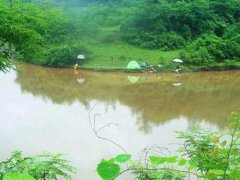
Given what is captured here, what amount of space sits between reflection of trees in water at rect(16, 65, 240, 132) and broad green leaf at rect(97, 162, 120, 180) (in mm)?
7491

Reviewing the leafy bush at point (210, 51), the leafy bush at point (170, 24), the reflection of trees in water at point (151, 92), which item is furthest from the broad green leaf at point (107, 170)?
the leafy bush at point (170, 24)

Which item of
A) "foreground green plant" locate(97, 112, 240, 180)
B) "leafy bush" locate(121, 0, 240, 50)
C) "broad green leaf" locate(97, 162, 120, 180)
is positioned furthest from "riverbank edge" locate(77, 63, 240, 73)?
"broad green leaf" locate(97, 162, 120, 180)

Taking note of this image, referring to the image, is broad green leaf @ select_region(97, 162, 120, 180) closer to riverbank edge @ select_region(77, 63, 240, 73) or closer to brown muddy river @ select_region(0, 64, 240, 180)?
brown muddy river @ select_region(0, 64, 240, 180)

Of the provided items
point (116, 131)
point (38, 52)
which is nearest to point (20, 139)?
point (116, 131)

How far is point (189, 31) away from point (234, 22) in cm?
215

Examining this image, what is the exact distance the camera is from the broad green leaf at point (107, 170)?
0.69m

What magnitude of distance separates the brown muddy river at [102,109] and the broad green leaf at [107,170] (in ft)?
14.3

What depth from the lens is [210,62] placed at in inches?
567

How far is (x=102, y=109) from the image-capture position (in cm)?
962

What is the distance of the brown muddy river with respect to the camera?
23.6 feet

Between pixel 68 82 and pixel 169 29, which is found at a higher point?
pixel 169 29

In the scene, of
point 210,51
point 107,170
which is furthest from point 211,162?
point 210,51

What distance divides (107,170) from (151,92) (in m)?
10.9

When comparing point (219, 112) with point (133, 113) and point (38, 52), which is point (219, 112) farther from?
point (38, 52)
